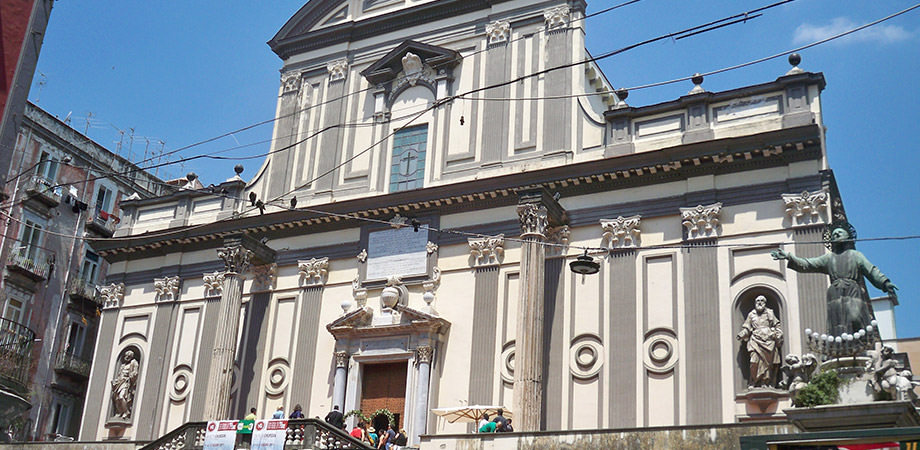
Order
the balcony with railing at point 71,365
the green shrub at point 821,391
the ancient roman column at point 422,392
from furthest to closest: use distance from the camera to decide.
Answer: the balcony with railing at point 71,365, the ancient roman column at point 422,392, the green shrub at point 821,391

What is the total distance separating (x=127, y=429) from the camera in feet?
95.4

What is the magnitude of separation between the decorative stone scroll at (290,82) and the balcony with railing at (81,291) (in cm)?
1089

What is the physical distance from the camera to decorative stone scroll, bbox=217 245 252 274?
27984 mm

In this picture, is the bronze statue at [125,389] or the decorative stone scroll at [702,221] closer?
A: the decorative stone scroll at [702,221]

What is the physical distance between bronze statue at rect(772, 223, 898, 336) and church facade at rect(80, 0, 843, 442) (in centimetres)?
629

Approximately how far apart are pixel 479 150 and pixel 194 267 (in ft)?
32.9

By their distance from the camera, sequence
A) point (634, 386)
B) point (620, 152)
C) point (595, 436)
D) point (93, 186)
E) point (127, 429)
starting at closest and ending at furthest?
1. point (595, 436)
2. point (634, 386)
3. point (620, 152)
4. point (127, 429)
5. point (93, 186)

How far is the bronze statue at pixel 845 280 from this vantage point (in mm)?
14227

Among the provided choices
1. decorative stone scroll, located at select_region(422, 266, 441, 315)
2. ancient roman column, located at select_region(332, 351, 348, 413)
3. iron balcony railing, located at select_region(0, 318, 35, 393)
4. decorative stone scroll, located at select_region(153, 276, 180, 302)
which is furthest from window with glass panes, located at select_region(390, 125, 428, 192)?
iron balcony railing, located at select_region(0, 318, 35, 393)

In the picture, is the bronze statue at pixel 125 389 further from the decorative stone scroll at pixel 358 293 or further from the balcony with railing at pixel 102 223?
the balcony with railing at pixel 102 223

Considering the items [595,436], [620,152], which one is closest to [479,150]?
[620,152]

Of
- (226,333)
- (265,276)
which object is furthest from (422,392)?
(265,276)

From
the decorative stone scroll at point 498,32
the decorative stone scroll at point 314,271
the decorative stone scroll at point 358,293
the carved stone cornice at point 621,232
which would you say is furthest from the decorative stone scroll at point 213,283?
the carved stone cornice at point 621,232

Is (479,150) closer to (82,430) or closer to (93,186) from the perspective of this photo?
(82,430)
